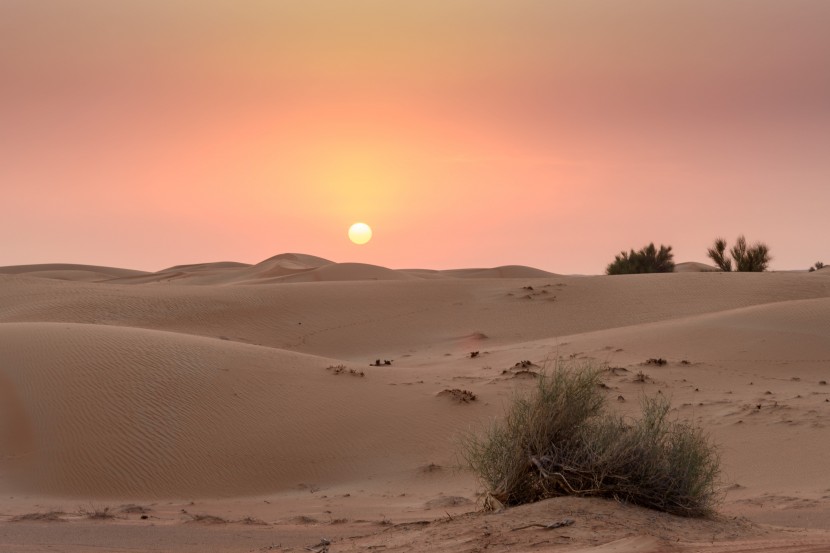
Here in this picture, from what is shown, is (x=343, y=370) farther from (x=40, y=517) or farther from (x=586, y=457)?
(x=586, y=457)

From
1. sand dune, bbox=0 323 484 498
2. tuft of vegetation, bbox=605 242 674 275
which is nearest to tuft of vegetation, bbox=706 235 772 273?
tuft of vegetation, bbox=605 242 674 275

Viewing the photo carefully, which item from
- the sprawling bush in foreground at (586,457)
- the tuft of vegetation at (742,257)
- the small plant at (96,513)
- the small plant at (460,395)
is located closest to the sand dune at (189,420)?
the small plant at (460,395)

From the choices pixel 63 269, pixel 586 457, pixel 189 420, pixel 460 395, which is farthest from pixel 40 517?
pixel 63 269

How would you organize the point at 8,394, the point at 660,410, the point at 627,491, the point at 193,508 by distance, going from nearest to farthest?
the point at 627,491 → the point at 660,410 → the point at 193,508 → the point at 8,394

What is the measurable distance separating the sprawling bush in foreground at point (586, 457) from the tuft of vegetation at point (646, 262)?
34.5 metres

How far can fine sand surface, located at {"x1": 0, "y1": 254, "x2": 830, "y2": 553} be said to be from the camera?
294 inches

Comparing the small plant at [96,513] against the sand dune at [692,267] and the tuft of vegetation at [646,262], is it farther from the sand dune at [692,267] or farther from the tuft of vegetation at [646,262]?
the sand dune at [692,267]

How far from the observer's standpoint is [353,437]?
12656 mm

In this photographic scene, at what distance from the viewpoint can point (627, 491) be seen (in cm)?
717

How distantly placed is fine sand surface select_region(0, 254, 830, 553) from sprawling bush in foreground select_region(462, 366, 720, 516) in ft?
0.87

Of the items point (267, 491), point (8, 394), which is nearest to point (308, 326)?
point (8, 394)

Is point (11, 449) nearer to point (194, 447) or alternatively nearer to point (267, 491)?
point (194, 447)

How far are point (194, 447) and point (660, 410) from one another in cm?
640

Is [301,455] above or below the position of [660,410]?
below
